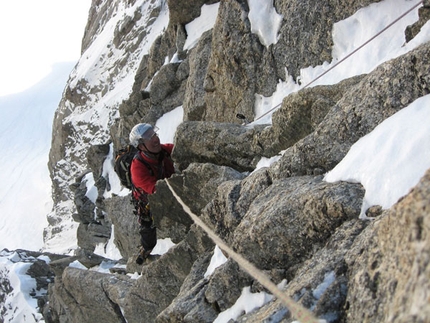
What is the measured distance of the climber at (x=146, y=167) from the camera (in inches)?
326

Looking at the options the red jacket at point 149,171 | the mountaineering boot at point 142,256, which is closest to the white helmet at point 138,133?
the red jacket at point 149,171

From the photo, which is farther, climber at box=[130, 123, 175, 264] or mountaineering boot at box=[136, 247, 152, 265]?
mountaineering boot at box=[136, 247, 152, 265]

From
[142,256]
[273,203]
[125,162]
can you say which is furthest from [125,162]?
[273,203]

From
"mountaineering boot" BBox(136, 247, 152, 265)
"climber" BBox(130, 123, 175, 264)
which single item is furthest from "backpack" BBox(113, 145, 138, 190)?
"mountaineering boot" BBox(136, 247, 152, 265)

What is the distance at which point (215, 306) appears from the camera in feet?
16.9

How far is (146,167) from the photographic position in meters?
8.70

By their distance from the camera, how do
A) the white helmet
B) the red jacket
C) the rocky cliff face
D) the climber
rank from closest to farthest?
the rocky cliff face → the white helmet → the climber → the red jacket

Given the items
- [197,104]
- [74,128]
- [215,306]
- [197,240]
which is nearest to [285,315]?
[215,306]

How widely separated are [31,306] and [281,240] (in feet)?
57.8

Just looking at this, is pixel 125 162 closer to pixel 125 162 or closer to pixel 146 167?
pixel 125 162

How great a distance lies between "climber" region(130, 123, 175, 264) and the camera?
8289 millimetres

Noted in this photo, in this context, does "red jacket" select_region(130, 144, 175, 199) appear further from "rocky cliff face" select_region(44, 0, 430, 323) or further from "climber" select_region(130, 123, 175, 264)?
"rocky cliff face" select_region(44, 0, 430, 323)

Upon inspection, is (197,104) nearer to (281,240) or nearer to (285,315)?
(281,240)

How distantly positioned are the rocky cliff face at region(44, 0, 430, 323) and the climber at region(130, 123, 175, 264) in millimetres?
314
